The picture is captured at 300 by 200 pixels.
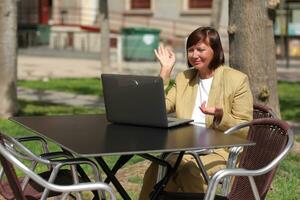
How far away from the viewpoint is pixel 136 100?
3.78 m

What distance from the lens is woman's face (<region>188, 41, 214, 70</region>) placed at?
4285 millimetres

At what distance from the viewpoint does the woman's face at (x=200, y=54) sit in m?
4.29

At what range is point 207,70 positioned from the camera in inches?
174

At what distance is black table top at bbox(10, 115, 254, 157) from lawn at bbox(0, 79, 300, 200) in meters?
1.41

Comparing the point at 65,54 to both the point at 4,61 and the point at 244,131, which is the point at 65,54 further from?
the point at 244,131

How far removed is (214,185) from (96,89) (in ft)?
37.2

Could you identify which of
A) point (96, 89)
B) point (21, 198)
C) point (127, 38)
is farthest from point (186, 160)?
point (127, 38)

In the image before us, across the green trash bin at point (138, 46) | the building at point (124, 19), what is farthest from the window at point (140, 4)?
the green trash bin at point (138, 46)

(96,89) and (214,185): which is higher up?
(214,185)

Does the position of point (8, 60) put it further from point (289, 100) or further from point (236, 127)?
point (236, 127)

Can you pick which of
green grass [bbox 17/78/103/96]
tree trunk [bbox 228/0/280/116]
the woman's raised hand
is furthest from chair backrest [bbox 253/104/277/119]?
green grass [bbox 17/78/103/96]

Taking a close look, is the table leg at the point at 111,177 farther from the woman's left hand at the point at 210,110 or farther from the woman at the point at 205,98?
the woman's left hand at the point at 210,110

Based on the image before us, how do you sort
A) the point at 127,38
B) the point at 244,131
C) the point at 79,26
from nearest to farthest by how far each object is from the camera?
the point at 244,131 → the point at 127,38 → the point at 79,26

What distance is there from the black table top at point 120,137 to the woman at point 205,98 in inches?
11.4
